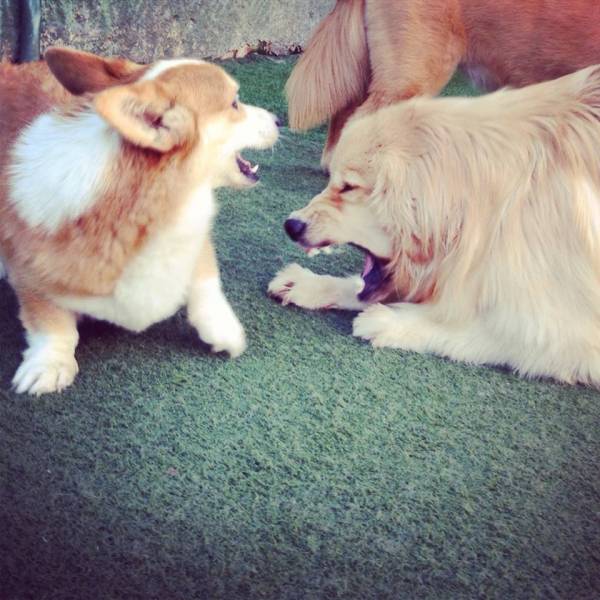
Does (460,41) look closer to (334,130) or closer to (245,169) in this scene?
(334,130)

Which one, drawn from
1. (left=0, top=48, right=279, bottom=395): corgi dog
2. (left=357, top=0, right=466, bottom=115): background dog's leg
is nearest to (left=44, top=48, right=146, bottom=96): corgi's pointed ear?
(left=0, top=48, right=279, bottom=395): corgi dog

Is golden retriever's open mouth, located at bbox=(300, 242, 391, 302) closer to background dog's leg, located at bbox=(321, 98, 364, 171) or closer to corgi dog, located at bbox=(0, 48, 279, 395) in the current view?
corgi dog, located at bbox=(0, 48, 279, 395)

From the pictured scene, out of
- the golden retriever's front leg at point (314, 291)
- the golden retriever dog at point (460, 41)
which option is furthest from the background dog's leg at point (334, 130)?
the golden retriever's front leg at point (314, 291)

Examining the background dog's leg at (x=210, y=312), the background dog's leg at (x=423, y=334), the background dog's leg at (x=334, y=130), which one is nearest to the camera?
the background dog's leg at (x=210, y=312)

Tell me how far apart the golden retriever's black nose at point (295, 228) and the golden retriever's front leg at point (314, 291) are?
12 centimetres

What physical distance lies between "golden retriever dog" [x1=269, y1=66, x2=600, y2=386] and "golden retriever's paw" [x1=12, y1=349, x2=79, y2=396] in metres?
0.64

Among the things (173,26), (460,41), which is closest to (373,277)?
(460,41)

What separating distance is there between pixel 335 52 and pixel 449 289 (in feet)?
3.92

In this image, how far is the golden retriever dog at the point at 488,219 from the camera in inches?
59.1

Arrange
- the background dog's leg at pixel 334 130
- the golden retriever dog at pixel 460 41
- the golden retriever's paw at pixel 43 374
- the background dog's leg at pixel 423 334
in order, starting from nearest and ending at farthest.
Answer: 1. the golden retriever's paw at pixel 43 374
2. the background dog's leg at pixel 423 334
3. the golden retriever dog at pixel 460 41
4. the background dog's leg at pixel 334 130

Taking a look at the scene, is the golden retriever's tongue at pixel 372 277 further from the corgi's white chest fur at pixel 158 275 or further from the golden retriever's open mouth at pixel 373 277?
the corgi's white chest fur at pixel 158 275

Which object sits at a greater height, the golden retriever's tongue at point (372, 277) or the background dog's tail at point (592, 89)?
the background dog's tail at point (592, 89)

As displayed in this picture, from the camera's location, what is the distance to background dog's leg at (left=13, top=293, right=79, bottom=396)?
54.3 inches

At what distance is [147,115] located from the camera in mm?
1223
